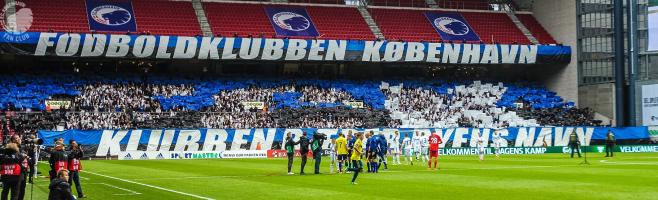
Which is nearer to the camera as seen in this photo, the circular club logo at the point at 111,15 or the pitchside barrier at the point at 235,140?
the pitchside barrier at the point at 235,140

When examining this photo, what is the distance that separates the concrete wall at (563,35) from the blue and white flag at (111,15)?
40.0 meters

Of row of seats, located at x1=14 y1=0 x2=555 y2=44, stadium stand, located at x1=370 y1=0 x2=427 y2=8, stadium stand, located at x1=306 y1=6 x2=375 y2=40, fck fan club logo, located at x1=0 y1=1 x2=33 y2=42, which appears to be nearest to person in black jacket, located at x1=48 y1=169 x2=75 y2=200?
fck fan club logo, located at x1=0 y1=1 x2=33 y2=42

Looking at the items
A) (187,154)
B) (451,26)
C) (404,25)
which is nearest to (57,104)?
(187,154)

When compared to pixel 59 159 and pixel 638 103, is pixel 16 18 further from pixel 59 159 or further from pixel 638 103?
pixel 638 103

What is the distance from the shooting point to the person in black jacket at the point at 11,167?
20281 millimetres

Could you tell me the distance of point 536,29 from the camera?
275ft

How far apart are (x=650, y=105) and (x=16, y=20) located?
5238 centimetres

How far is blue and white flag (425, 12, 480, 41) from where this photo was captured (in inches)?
3135

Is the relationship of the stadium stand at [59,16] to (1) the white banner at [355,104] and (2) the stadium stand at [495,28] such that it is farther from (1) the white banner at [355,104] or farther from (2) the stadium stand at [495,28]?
(2) the stadium stand at [495,28]

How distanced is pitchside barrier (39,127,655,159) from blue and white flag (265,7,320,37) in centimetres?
1523

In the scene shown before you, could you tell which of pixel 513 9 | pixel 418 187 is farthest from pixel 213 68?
pixel 418 187

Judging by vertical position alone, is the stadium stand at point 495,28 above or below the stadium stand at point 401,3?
below

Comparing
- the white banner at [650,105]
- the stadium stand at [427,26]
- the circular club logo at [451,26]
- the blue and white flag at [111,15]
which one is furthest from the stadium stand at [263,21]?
the white banner at [650,105]

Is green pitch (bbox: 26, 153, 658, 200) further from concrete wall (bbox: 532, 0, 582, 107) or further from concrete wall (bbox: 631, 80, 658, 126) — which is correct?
concrete wall (bbox: 532, 0, 582, 107)
